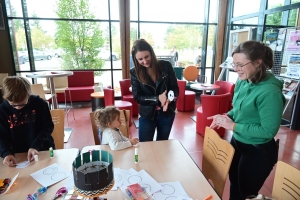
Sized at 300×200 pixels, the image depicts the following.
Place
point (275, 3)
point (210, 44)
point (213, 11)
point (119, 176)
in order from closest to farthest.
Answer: point (119, 176)
point (275, 3)
point (213, 11)
point (210, 44)

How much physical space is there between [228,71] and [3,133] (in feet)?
18.0

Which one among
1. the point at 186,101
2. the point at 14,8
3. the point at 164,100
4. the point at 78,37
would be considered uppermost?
the point at 14,8

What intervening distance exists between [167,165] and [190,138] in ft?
7.19

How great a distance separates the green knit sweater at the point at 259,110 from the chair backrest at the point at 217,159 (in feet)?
0.41

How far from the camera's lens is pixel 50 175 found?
3.85 feet

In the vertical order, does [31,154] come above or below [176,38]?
below

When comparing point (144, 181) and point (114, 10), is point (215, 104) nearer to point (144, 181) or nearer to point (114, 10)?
point (144, 181)

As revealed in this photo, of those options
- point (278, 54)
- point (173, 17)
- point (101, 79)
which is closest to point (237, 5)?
point (173, 17)

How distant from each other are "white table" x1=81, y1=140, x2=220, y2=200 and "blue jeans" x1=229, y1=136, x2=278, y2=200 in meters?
0.32

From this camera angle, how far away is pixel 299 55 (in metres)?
3.49

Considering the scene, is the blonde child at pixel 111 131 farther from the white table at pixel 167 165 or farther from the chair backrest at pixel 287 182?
A: the chair backrest at pixel 287 182

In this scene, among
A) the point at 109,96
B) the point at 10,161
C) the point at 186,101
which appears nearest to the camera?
the point at 10,161

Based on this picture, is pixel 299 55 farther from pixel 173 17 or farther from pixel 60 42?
pixel 60 42

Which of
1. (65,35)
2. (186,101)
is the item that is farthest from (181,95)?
(65,35)
